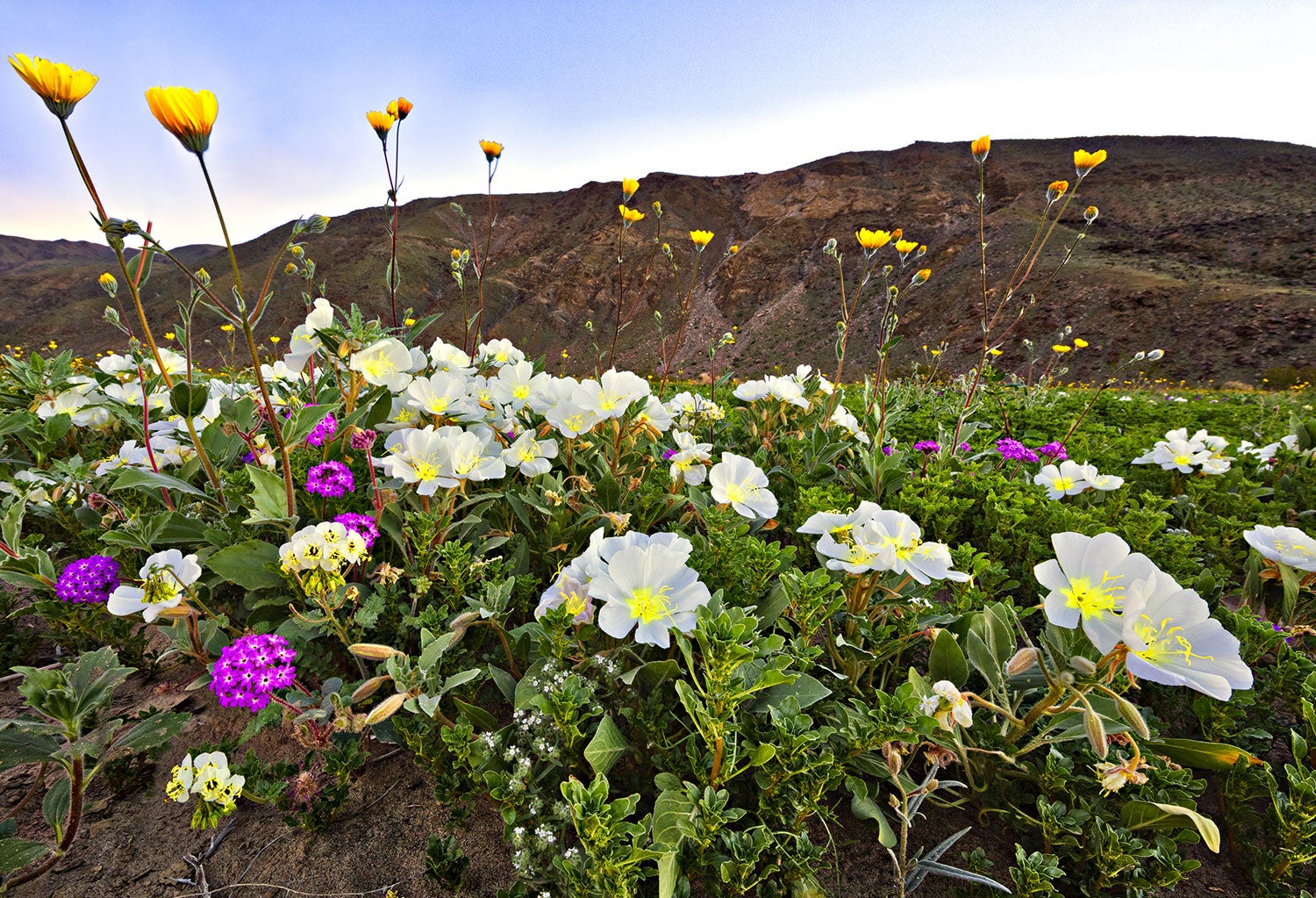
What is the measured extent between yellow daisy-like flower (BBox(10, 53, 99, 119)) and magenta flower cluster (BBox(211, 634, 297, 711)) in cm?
116

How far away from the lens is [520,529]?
1.97m

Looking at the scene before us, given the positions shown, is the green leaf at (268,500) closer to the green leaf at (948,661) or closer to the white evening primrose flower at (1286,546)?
the green leaf at (948,661)

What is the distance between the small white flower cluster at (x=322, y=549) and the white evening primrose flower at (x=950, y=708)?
1295 millimetres

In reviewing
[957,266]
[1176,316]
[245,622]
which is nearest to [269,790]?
[245,622]

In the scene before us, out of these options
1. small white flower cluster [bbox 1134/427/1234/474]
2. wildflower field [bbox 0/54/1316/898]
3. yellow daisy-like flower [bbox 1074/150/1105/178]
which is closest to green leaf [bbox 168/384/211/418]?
wildflower field [bbox 0/54/1316/898]

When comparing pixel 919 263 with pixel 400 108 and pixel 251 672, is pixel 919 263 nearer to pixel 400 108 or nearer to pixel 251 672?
pixel 400 108

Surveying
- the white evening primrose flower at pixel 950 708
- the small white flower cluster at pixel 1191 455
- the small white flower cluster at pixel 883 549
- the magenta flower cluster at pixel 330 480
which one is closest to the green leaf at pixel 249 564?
the magenta flower cluster at pixel 330 480

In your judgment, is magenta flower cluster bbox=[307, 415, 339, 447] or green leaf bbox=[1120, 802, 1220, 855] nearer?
green leaf bbox=[1120, 802, 1220, 855]

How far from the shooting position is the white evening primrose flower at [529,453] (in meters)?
1.74

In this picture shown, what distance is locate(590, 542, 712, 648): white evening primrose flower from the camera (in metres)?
1.08

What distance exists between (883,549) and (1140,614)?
44cm

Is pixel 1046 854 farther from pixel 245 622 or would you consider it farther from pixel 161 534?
pixel 161 534

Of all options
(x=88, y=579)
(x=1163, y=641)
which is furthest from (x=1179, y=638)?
(x=88, y=579)

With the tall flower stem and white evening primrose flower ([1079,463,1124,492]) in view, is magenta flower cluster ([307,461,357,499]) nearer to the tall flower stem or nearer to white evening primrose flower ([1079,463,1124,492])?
the tall flower stem
